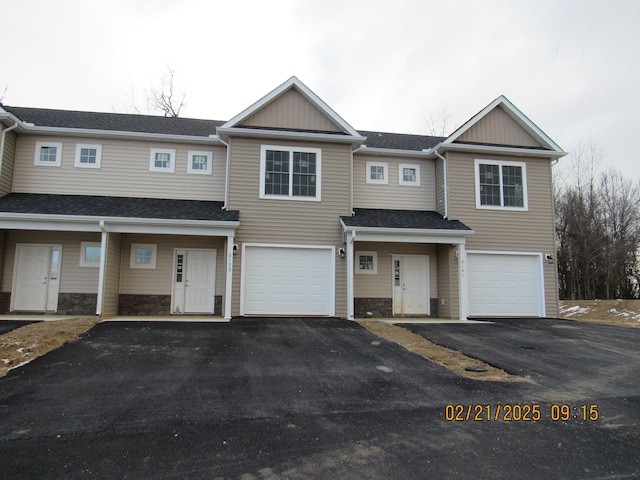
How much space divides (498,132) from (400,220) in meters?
4.74

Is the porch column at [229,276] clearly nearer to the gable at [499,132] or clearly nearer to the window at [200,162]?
the window at [200,162]

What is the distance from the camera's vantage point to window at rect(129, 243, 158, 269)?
11406 mm

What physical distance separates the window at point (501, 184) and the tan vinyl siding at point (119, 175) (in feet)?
27.3

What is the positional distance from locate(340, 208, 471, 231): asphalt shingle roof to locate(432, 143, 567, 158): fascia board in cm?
217

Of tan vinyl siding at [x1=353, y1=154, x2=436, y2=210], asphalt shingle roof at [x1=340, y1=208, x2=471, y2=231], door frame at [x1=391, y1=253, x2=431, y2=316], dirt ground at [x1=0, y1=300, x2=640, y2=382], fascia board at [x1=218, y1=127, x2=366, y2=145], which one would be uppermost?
fascia board at [x1=218, y1=127, x2=366, y2=145]

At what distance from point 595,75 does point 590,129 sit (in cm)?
1259

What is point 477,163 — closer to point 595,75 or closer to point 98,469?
point 595,75

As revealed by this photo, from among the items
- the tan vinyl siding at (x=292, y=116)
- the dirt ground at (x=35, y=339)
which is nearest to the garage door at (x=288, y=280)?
the tan vinyl siding at (x=292, y=116)

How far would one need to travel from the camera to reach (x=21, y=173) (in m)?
11.4

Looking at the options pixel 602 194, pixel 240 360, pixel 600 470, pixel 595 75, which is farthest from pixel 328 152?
pixel 602 194

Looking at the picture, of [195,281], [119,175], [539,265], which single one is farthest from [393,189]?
[119,175]

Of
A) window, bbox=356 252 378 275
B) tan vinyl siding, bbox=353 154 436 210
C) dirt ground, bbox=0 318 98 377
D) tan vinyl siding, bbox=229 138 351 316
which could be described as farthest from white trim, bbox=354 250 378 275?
dirt ground, bbox=0 318 98 377

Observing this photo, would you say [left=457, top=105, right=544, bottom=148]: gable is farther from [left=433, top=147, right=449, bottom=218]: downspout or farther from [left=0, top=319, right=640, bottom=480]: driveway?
[left=0, top=319, right=640, bottom=480]: driveway

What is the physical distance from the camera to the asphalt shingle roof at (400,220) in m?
11.3
